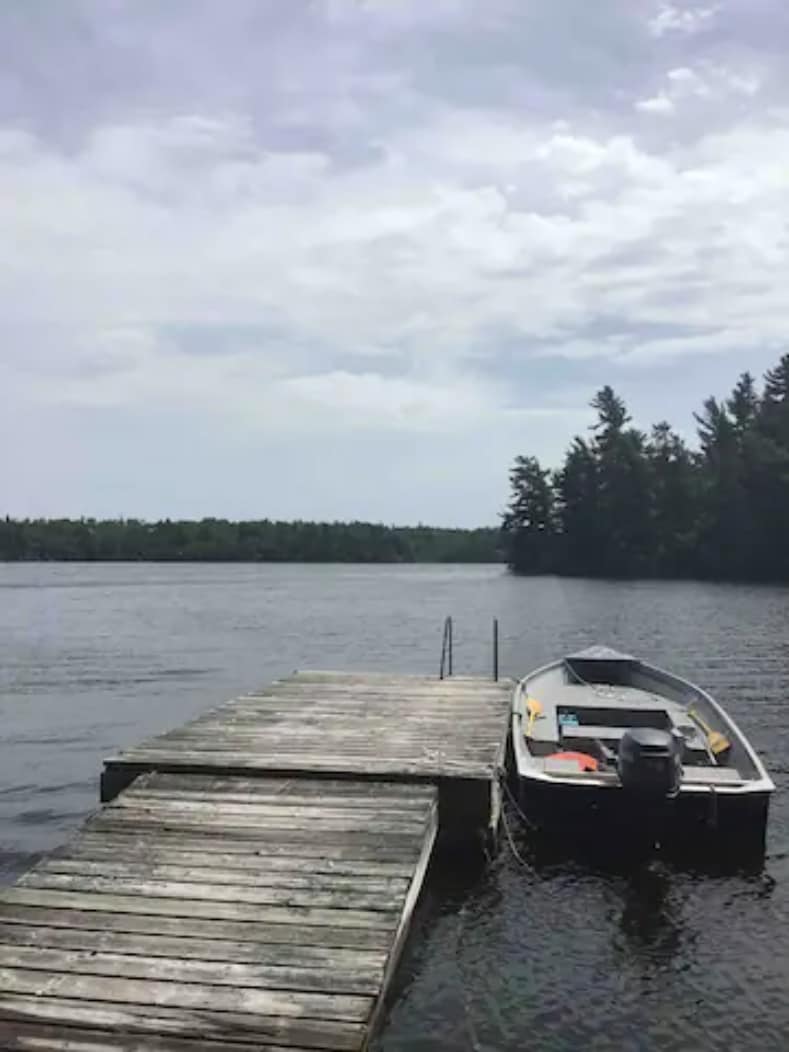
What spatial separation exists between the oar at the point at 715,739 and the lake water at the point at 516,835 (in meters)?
0.88

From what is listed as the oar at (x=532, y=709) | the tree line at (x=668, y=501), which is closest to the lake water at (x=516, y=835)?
the oar at (x=532, y=709)

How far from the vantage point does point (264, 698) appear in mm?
13266

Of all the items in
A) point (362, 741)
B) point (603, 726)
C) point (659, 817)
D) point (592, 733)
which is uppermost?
point (362, 741)

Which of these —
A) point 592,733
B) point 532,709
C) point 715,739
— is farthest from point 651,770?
point 532,709

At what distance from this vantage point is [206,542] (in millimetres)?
129875

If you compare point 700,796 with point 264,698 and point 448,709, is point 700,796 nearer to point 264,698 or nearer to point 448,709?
point 448,709

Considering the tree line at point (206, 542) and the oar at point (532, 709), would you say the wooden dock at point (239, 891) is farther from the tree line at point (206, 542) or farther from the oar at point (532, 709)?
the tree line at point (206, 542)

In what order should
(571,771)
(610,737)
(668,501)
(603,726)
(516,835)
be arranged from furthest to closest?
(668,501) → (603,726) → (610,737) → (516,835) → (571,771)

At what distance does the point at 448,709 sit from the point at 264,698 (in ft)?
8.19

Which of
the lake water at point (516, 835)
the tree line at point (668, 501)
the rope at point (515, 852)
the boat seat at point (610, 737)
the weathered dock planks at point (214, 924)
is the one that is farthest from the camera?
the tree line at point (668, 501)

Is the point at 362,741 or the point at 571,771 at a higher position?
the point at 362,741

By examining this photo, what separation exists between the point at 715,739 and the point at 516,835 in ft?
9.97

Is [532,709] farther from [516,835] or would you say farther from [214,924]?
[214,924]

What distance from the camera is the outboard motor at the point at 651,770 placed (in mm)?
9016
